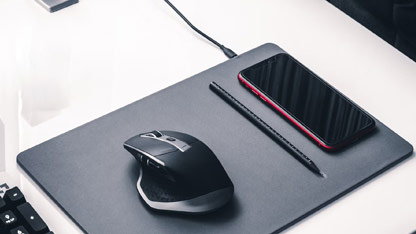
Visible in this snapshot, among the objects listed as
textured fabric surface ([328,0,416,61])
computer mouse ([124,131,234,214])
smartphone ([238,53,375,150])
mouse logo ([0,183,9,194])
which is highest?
textured fabric surface ([328,0,416,61])

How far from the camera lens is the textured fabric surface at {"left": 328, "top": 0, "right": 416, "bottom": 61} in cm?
105

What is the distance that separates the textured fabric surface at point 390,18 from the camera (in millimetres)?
1051

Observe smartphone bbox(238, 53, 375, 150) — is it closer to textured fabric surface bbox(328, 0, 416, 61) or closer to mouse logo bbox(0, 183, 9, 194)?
textured fabric surface bbox(328, 0, 416, 61)

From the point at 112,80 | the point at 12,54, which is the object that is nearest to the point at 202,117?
the point at 112,80

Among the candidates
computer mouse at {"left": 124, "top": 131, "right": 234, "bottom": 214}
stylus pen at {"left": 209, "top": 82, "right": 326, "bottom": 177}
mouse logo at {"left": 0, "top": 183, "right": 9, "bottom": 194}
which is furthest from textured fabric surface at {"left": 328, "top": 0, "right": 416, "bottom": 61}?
mouse logo at {"left": 0, "top": 183, "right": 9, "bottom": 194}

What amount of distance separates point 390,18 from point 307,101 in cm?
25

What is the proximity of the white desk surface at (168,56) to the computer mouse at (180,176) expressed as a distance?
0.13 metres

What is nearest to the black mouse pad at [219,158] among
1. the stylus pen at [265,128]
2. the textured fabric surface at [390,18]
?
the stylus pen at [265,128]

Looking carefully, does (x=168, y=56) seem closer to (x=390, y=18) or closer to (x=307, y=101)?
(x=307, y=101)

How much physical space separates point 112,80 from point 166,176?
0.72 ft

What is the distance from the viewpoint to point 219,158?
2.82ft

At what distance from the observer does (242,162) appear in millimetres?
860

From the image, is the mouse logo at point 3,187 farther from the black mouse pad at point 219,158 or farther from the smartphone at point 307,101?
A: the smartphone at point 307,101

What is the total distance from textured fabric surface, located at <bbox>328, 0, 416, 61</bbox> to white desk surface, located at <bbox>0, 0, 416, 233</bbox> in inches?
1.7
